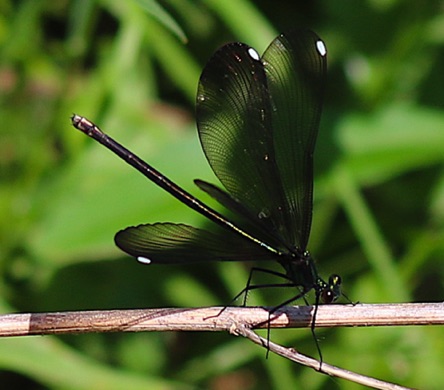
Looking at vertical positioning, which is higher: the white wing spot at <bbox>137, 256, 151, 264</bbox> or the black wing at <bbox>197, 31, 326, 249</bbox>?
the black wing at <bbox>197, 31, 326, 249</bbox>

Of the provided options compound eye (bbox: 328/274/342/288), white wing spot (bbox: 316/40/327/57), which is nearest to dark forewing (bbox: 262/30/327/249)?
white wing spot (bbox: 316/40/327/57)

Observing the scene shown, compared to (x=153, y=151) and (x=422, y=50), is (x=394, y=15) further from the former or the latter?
(x=153, y=151)

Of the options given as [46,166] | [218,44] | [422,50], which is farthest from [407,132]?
[46,166]

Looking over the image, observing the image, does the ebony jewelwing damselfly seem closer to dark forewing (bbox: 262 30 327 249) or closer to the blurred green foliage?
dark forewing (bbox: 262 30 327 249)

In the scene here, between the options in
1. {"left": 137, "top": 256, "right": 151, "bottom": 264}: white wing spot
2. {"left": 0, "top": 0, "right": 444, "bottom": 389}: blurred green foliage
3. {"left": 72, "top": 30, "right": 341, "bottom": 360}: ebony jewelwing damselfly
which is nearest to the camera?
{"left": 137, "top": 256, "right": 151, "bottom": 264}: white wing spot

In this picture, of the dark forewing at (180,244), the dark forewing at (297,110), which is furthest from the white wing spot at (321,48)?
the dark forewing at (180,244)

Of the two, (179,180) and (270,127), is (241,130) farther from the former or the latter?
(179,180)

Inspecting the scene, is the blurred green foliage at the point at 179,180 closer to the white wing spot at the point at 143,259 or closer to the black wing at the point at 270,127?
the black wing at the point at 270,127
